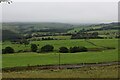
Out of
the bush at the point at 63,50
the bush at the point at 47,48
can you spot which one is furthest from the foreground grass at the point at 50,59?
the bush at the point at 47,48

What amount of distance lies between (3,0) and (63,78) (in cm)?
591

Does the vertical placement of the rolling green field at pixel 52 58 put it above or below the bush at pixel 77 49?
below

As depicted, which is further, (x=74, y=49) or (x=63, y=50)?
(x=74, y=49)

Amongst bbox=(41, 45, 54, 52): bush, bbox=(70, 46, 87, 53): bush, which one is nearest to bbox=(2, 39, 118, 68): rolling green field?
bbox=(70, 46, 87, 53): bush

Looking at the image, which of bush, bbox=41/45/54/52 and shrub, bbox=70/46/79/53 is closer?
shrub, bbox=70/46/79/53

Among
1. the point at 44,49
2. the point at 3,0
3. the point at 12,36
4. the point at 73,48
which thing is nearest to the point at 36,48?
the point at 44,49

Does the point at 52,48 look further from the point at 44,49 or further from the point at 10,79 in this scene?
the point at 10,79

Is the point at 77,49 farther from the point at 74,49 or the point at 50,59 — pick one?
the point at 50,59

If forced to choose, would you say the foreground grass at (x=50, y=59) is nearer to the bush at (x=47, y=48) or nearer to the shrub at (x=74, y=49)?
the shrub at (x=74, y=49)

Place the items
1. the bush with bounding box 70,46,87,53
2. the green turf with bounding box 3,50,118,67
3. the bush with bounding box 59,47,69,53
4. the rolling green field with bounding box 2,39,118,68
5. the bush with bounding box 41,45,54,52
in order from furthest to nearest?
the bush with bounding box 41,45,54,52 < the bush with bounding box 70,46,87,53 < the bush with bounding box 59,47,69,53 < the rolling green field with bounding box 2,39,118,68 < the green turf with bounding box 3,50,118,67

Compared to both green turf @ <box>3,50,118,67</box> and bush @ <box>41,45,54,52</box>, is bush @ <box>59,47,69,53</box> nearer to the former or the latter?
bush @ <box>41,45,54,52</box>

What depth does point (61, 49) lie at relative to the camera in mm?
73188

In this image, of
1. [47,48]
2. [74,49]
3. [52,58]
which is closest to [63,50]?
[74,49]

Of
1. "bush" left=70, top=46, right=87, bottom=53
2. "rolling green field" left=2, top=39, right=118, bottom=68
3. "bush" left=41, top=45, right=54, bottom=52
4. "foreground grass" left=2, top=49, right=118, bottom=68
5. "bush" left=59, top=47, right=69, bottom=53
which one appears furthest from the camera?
"bush" left=41, top=45, right=54, bottom=52
